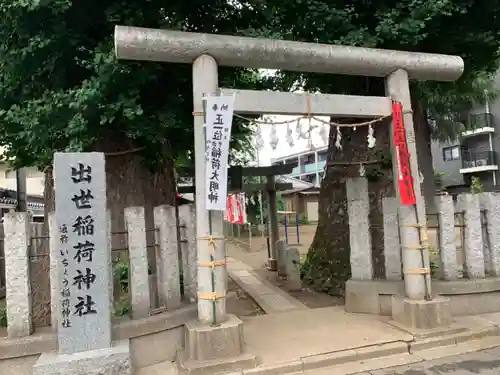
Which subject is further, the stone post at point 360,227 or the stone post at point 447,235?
the stone post at point 360,227

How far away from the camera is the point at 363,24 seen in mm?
7078

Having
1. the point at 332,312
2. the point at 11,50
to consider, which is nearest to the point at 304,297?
the point at 332,312

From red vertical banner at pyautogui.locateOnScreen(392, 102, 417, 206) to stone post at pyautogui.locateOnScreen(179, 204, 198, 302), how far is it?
3.08 meters

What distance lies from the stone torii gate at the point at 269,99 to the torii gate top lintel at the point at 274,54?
0.04ft

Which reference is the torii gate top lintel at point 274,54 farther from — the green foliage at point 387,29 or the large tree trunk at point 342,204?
the large tree trunk at point 342,204

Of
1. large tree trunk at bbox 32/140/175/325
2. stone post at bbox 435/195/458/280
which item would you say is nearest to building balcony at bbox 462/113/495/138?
stone post at bbox 435/195/458/280

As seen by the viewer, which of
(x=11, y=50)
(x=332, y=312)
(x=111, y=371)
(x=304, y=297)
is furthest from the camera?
(x=304, y=297)

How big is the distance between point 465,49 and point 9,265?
8.21 m

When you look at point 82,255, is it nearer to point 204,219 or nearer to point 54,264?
point 54,264

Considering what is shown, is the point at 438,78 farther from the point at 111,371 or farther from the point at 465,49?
the point at 111,371

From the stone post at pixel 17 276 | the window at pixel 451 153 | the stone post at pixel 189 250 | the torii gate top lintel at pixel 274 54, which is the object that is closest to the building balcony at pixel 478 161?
the window at pixel 451 153

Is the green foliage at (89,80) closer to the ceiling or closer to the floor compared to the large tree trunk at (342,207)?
closer to the ceiling

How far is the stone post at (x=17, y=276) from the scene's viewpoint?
4.44 metres

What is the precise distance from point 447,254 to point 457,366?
7.07 feet
